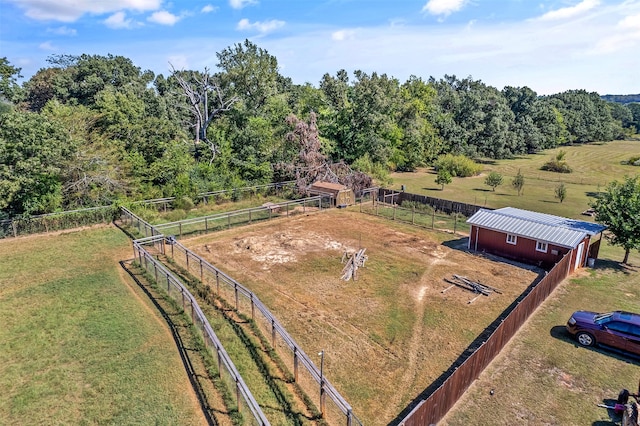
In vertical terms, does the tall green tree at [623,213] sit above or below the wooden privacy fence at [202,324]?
above

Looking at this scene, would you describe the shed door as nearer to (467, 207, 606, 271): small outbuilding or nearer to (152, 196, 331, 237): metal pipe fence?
(467, 207, 606, 271): small outbuilding

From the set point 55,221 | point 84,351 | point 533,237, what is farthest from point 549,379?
point 55,221

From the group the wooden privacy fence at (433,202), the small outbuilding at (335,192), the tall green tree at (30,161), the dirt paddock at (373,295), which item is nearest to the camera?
the dirt paddock at (373,295)

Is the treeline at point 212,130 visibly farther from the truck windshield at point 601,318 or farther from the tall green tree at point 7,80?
the truck windshield at point 601,318

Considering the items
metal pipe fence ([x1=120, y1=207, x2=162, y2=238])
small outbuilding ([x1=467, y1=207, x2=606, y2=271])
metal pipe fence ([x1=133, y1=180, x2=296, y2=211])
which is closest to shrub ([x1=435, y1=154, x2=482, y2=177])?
metal pipe fence ([x1=133, y1=180, x2=296, y2=211])

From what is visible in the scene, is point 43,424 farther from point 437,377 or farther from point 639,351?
point 639,351

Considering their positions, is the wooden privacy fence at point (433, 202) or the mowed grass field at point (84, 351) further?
the wooden privacy fence at point (433, 202)

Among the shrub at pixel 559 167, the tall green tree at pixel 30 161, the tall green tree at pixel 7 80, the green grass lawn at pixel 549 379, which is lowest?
the green grass lawn at pixel 549 379

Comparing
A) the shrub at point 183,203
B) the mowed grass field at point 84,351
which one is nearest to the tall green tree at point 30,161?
the mowed grass field at point 84,351
